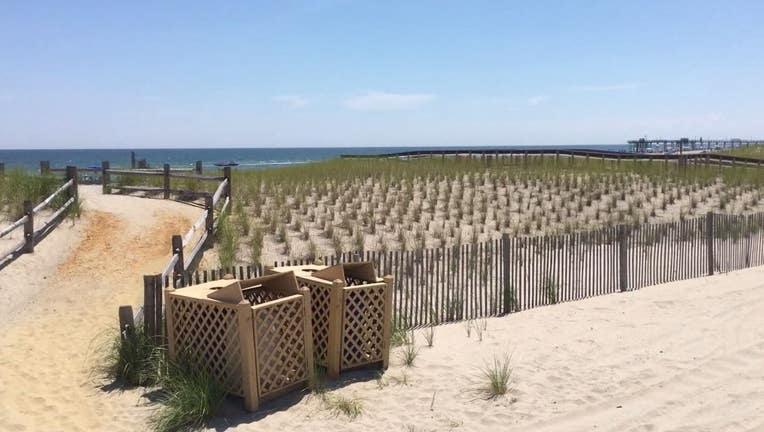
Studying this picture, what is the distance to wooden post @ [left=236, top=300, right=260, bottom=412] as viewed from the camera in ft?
21.8

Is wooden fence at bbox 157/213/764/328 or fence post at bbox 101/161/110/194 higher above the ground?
fence post at bbox 101/161/110/194

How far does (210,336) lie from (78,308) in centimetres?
617

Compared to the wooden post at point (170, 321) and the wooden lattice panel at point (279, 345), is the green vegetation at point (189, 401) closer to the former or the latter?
the wooden post at point (170, 321)

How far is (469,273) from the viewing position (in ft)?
38.4

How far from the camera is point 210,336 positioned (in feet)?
24.3

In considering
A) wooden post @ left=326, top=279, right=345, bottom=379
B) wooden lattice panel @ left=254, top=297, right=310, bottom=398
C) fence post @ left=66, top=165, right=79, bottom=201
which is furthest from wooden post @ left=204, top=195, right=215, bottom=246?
wooden lattice panel @ left=254, top=297, right=310, bottom=398

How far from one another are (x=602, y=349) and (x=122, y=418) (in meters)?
5.87

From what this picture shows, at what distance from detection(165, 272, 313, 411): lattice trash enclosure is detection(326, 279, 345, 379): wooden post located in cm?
39

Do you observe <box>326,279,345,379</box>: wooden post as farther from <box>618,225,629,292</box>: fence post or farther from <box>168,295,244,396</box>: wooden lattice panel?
<box>618,225,629,292</box>: fence post

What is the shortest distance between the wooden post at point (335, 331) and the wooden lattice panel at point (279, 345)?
17.9 inches

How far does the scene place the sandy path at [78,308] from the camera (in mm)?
7371

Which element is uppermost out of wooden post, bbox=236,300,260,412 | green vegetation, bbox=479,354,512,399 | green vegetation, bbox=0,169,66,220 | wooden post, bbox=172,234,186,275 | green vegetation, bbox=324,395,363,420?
green vegetation, bbox=0,169,66,220

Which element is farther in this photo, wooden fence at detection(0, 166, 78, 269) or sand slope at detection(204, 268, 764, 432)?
wooden fence at detection(0, 166, 78, 269)

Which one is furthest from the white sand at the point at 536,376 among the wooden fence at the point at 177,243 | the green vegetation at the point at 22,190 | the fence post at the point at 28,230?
the green vegetation at the point at 22,190
